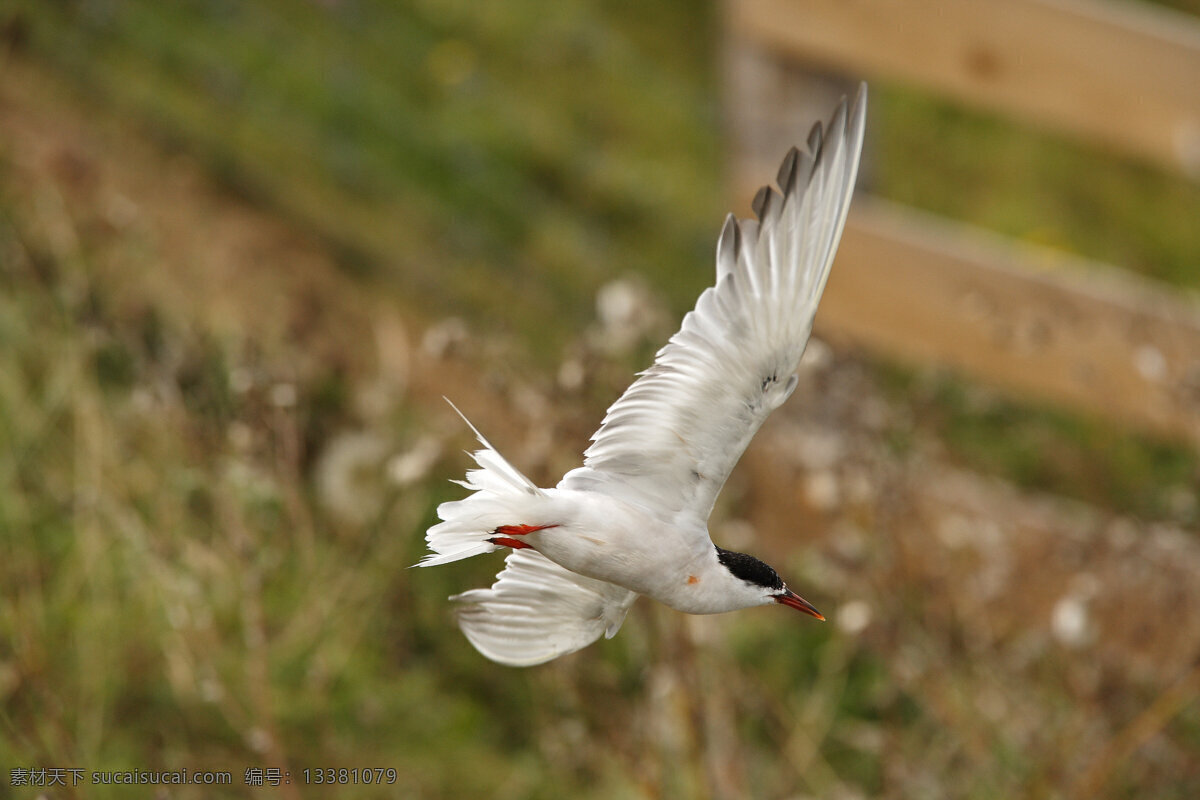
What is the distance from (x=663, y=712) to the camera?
3.03 meters

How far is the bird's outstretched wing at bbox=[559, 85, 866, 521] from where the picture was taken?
1.79 meters

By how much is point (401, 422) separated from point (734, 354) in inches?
90.2

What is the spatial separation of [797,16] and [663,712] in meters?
2.00

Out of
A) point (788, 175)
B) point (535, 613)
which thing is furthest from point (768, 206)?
point (535, 613)

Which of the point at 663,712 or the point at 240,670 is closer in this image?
the point at 663,712

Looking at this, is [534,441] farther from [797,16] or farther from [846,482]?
[797,16]

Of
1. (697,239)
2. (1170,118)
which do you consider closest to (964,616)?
(1170,118)

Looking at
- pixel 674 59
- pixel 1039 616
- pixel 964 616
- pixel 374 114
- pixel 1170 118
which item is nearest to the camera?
pixel 1170 118

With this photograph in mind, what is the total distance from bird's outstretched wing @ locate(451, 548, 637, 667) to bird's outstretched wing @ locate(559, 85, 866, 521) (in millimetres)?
269

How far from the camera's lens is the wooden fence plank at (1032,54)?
3.47 metres

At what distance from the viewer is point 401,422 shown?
13.0 feet

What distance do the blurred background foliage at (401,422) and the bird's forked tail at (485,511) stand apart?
67cm

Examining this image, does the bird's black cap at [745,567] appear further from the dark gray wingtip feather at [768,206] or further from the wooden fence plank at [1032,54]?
the wooden fence plank at [1032,54]

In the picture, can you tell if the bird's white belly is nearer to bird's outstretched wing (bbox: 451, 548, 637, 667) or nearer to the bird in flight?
the bird in flight
